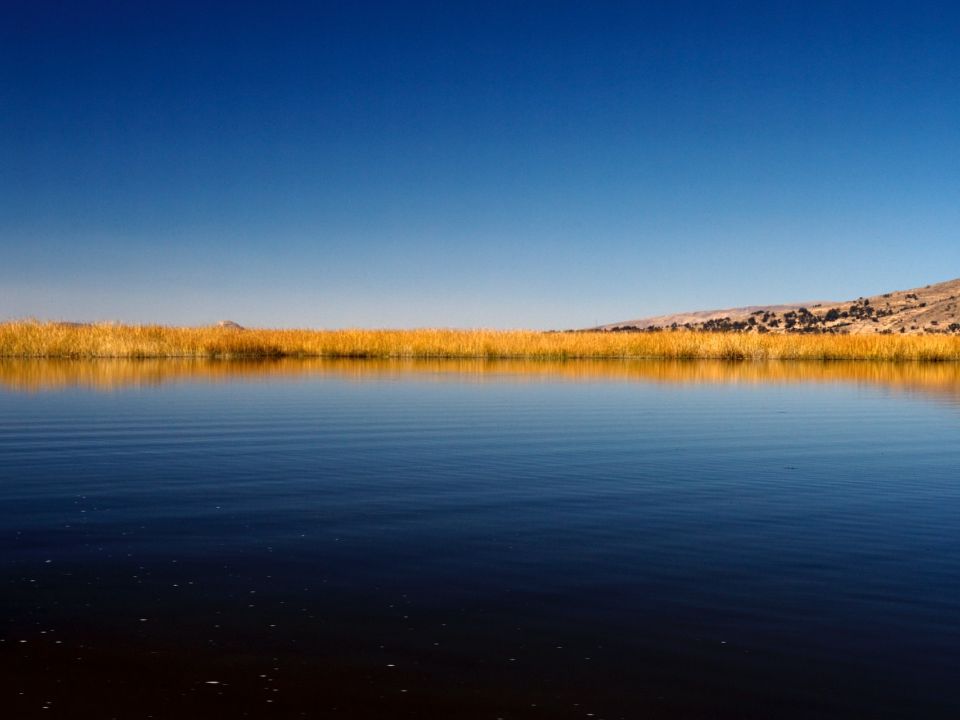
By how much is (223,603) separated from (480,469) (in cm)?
569

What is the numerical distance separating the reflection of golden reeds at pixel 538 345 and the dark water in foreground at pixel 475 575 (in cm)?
3292

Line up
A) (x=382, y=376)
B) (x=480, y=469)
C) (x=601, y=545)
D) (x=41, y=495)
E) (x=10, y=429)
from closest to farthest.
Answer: (x=601, y=545) → (x=41, y=495) → (x=480, y=469) → (x=10, y=429) → (x=382, y=376)

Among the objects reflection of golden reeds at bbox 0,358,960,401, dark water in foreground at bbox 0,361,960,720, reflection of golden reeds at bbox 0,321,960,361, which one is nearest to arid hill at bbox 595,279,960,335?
reflection of golden reeds at bbox 0,321,960,361

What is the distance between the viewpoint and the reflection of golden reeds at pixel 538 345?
4719 centimetres

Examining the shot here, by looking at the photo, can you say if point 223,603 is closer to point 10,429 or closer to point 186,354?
point 10,429

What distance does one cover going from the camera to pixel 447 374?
31.9m

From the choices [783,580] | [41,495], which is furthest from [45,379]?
[783,580]

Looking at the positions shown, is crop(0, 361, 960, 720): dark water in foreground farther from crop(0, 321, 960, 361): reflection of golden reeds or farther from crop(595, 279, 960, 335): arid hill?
crop(595, 279, 960, 335): arid hill

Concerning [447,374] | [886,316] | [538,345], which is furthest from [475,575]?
[886,316]

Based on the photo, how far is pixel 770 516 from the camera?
8.41 meters

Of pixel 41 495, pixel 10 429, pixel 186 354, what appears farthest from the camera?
pixel 186 354

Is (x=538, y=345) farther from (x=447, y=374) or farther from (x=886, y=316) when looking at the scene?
(x=886, y=316)

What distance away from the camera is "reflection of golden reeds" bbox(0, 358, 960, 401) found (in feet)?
87.8

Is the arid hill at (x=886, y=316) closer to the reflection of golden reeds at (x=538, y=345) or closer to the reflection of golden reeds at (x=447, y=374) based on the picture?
the reflection of golden reeds at (x=538, y=345)
